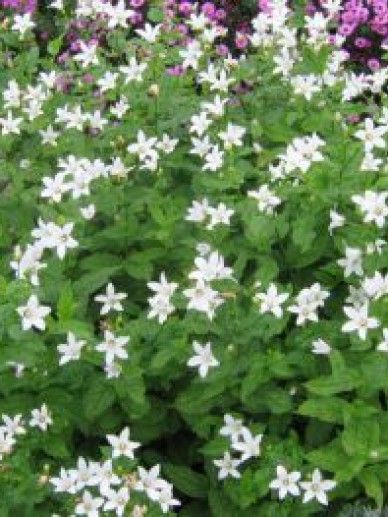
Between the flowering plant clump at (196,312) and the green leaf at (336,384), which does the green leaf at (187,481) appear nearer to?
the flowering plant clump at (196,312)

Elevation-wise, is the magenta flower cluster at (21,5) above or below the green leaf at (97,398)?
below

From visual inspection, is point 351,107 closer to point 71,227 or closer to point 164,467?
point 71,227

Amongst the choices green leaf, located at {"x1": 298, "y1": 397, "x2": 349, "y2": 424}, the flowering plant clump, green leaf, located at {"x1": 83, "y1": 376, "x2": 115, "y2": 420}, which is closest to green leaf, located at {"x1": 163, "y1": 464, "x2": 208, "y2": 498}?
the flowering plant clump

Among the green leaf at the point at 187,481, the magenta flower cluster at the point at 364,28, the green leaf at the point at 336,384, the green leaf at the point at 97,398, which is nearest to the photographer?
the green leaf at the point at 336,384

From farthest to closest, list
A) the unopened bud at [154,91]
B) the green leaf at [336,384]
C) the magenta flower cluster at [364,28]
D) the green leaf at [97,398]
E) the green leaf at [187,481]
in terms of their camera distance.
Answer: the magenta flower cluster at [364,28] < the unopened bud at [154,91] < the green leaf at [187,481] < the green leaf at [97,398] < the green leaf at [336,384]

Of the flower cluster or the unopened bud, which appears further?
the unopened bud

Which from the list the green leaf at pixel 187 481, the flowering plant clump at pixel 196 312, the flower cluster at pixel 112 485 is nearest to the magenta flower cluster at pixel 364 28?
the flowering plant clump at pixel 196 312

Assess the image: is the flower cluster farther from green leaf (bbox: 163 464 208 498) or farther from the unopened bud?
the unopened bud

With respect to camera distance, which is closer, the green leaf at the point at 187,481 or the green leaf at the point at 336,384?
the green leaf at the point at 336,384

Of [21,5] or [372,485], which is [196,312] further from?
[21,5]

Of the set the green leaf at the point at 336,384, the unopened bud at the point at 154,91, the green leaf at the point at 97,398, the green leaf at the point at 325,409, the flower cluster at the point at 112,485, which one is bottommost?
the flower cluster at the point at 112,485
